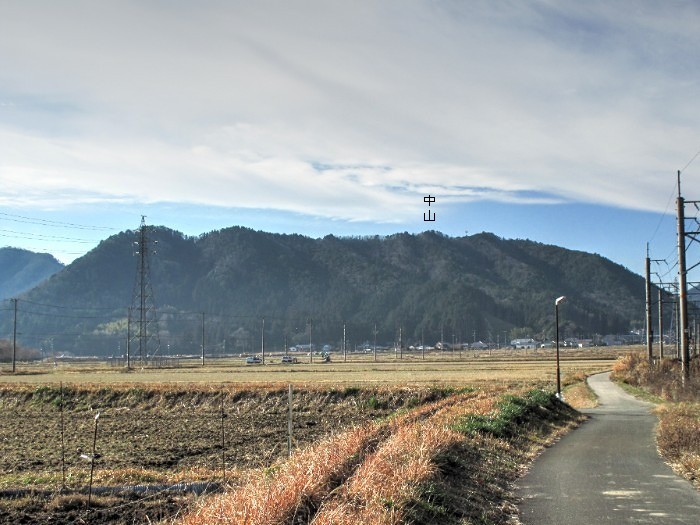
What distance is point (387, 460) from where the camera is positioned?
33.1ft

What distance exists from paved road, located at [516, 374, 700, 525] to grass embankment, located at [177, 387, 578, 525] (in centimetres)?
52

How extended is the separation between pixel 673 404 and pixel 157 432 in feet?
68.0

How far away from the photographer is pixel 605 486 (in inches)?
471

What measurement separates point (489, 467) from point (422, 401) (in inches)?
980

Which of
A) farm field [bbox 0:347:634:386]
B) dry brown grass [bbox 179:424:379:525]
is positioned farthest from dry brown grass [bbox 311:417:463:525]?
farm field [bbox 0:347:634:386]

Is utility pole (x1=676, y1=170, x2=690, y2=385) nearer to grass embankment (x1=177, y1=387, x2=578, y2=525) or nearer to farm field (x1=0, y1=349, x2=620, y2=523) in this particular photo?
farm field (x1=0, y1=349, x2=620, y2=523)

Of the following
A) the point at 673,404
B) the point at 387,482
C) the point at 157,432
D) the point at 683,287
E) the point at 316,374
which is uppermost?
the point at 683,287

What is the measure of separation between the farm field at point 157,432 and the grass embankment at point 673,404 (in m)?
4.82

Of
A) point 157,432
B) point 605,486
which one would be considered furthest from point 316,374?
point 605,486

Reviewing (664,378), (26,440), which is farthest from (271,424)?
(664,378)

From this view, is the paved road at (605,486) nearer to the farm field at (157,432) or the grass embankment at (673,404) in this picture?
the grass embankment at (673,404)

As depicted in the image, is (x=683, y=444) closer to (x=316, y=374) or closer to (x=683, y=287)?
(x=683, y=287)

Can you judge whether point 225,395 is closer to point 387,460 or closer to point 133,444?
point 133,444

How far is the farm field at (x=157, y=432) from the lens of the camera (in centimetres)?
1335
